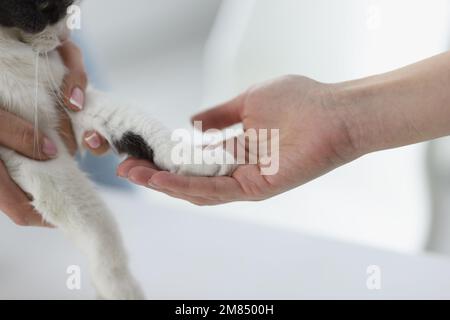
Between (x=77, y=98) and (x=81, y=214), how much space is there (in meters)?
0.20

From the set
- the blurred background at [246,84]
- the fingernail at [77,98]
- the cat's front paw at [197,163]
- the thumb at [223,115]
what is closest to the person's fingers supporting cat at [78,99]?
the fingernail at [77,98]

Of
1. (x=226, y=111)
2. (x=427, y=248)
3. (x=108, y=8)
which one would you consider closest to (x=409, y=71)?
(x=226, y=111)

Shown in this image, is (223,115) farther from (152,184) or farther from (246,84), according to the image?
(246,84)

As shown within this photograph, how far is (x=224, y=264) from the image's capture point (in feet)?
4.14

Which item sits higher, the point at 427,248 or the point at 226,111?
the point at 226,111

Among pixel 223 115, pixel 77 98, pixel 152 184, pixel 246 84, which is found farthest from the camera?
pixel 246 84

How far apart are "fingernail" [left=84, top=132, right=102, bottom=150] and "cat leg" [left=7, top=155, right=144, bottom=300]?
0.04m

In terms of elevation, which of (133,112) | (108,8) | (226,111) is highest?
(108,8)

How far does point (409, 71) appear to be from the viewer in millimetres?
857

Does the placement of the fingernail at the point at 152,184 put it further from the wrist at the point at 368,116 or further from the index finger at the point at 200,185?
the wrist at the point at 368,116

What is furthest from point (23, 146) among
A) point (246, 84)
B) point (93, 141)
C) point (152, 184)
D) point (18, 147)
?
point (246, 84)

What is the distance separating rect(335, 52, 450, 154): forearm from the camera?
81cm

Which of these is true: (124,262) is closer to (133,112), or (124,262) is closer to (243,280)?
(133,112)

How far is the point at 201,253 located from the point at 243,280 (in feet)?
0.51
